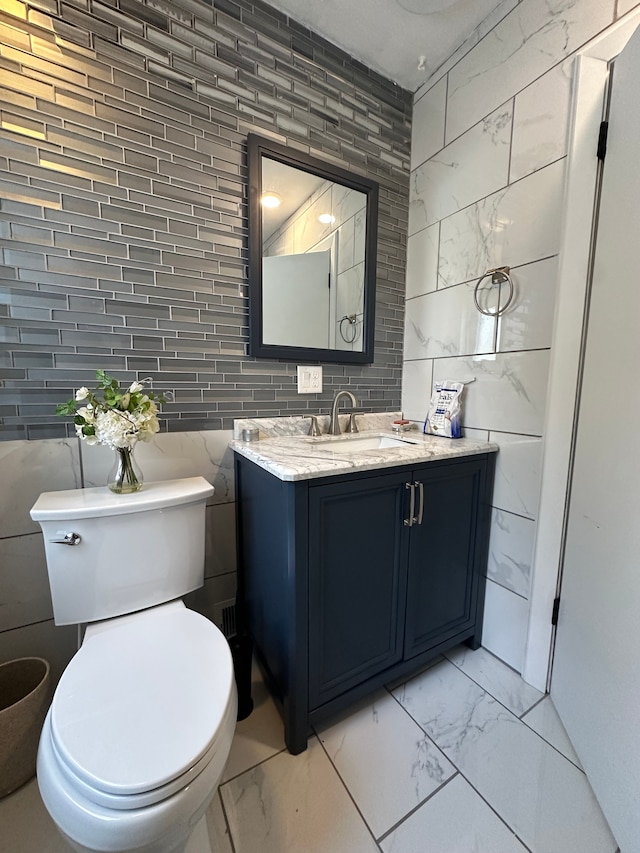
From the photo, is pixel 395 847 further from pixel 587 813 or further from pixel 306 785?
pixel 587 813

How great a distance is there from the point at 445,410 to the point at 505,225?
0.73m

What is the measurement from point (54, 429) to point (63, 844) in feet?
3.47

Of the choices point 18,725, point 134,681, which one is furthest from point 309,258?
point 18,725

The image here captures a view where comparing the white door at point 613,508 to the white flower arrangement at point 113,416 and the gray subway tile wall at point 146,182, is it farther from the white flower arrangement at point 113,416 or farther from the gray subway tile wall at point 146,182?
the white flower arrangement at point 113,416

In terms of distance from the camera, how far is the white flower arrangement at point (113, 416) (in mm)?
968

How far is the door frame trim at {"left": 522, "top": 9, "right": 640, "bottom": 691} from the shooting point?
3.38ft

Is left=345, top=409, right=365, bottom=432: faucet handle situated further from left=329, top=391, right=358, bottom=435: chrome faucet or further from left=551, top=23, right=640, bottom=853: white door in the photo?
left=551, top=23, right=640, bottom=853: white door

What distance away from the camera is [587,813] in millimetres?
894

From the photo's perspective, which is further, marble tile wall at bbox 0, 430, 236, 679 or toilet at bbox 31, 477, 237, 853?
marble tile wall at bbox 0, 430, 236, 679

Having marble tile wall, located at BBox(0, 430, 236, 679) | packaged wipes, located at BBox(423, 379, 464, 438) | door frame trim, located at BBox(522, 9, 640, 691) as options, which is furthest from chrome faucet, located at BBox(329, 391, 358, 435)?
door frame trim, located at BBox(522, 9, 640, 691)

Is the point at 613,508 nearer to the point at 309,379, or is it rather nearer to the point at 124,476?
the point at 309,379

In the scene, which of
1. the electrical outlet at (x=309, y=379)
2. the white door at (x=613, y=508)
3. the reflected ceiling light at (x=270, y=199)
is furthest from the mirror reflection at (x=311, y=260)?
the white door at (x=613, y=508)

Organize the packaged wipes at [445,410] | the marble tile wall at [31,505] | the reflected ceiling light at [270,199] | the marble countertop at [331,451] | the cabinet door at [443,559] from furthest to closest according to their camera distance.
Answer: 1. the packaged wipes at [445,410]
2. the reflected ceiling light at [270,199]
3. the cabinet door at [443,559]
4. the marble tile wall at [31,505]
5. the marble countertop at [331,451]

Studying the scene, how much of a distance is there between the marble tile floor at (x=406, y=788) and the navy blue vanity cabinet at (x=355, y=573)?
4.2 inches
